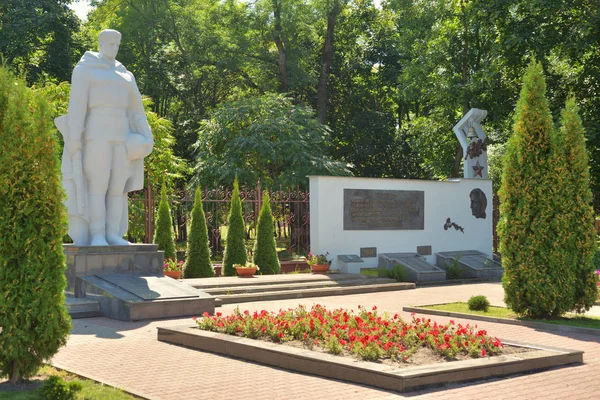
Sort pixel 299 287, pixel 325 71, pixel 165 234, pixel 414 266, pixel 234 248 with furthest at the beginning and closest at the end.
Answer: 1. pixel 325 71
2. pixel 414 266
3. pixel 234 248
4. pixel 165 234
5. pixel 299 287

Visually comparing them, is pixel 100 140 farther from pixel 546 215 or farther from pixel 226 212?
pixel 226 212

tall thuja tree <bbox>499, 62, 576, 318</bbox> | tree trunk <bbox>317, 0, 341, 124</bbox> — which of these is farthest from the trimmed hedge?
tree trunk <bbox>317, 0, 341, 124</bbox>

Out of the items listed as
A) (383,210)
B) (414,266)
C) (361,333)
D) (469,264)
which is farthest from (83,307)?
(469,264)

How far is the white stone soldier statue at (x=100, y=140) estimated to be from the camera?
1372 centimetres

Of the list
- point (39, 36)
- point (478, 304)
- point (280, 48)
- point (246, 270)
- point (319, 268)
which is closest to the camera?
point (478, 304)

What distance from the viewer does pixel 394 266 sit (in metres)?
18.8

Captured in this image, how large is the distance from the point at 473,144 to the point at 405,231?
4.57 meters

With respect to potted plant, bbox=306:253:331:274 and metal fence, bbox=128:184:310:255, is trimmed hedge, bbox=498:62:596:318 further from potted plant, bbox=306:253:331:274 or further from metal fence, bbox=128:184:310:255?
metal fence, bbox=128:184:310:255

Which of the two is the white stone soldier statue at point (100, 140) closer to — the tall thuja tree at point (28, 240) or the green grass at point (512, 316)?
the green grass at point (512, 316)

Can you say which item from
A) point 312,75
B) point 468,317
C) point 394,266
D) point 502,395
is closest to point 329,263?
point 394,266

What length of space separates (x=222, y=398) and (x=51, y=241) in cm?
220

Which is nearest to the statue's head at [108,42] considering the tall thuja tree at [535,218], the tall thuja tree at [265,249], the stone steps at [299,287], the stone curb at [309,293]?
the stone steps at [299,287]

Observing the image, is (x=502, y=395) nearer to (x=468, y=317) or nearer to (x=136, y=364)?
(x=136, y=364)

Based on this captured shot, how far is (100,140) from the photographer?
13.9 metres
